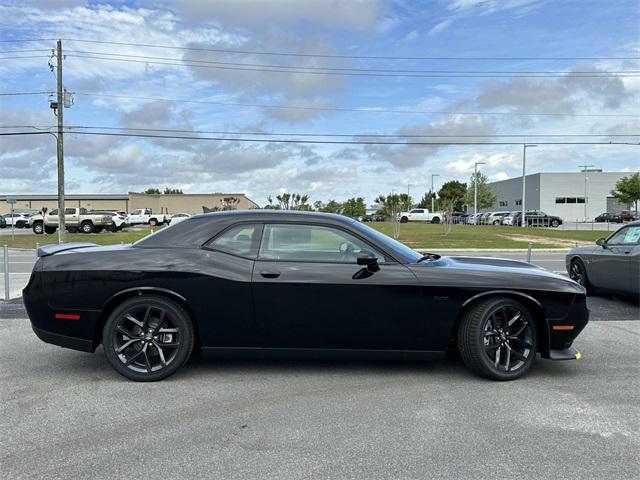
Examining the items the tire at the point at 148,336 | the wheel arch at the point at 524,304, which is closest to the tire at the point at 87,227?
the tire at the point at 148,336

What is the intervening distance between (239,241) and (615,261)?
647cm

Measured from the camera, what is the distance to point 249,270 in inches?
174

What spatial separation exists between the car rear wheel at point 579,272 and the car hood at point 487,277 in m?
4.94

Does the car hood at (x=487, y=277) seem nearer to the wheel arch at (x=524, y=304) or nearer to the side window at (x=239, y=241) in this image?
the wheel arch at (x=524, y=304)

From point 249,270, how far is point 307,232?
0.61 m

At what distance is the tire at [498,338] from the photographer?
4.39 meters

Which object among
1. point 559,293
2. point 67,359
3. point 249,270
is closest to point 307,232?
point 249,270

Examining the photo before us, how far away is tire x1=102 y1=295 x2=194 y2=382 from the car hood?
2.06m

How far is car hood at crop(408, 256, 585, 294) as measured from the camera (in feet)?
14.5

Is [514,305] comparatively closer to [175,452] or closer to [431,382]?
[431,382]

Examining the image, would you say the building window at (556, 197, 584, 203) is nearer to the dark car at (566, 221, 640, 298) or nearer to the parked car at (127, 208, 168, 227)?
the parked car at (127, 208, 168, 227)

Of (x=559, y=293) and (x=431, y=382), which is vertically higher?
(x=559, y=293)

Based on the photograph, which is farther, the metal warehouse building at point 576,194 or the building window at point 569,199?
the building window at point 569,199

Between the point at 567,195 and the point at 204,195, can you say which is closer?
the point at 567,195
